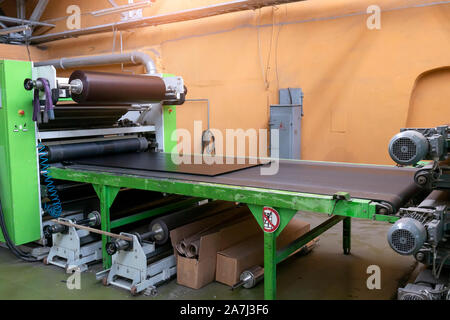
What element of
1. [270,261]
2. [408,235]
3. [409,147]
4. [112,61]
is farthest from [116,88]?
[112,61]

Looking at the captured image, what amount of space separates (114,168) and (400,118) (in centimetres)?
368

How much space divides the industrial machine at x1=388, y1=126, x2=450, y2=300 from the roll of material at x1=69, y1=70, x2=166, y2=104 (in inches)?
90.1

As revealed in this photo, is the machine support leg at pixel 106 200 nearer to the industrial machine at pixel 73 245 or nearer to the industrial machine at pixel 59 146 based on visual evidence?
the industrial machine at pixel 59 146

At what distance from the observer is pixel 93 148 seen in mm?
3898

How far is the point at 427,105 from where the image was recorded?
5.14 m

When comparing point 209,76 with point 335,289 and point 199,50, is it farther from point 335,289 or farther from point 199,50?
point 335,289

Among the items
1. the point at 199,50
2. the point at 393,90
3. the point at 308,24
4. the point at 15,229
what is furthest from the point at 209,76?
the point at 15,229

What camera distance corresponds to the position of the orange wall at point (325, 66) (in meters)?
5.08

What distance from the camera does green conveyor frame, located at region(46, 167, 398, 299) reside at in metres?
2.20

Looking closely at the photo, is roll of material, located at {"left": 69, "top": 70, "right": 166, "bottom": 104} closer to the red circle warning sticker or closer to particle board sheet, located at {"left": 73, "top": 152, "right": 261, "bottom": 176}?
particle board sheet, located at {"left": 73, "top": 152, "right": 261, "bottom": 176}

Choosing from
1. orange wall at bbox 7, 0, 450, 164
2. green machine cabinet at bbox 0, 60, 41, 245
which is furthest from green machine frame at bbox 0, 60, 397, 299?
orange wall at bbox 7, 0, 450, 164

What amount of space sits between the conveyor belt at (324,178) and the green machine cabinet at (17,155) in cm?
39
